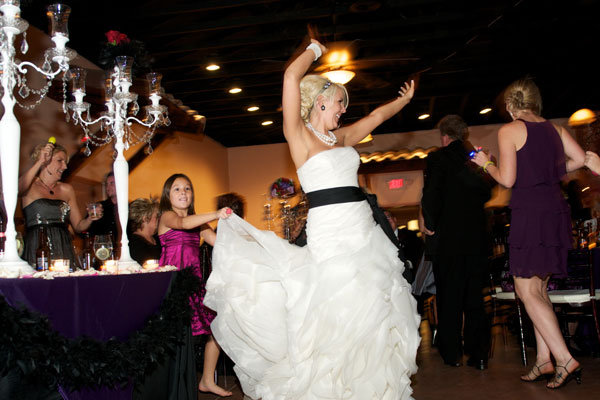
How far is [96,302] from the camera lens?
2264 mm

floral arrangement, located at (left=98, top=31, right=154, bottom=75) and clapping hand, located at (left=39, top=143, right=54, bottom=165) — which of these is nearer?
floral arrangement, located at (left=98, top=31, right=154, bottom=75)

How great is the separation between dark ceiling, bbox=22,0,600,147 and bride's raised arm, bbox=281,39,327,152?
2985mm

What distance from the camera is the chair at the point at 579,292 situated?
13.7 feet

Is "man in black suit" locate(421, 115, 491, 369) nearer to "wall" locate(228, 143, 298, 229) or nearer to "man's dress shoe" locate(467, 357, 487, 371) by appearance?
"man's dress shoe" locate(467, 357, 487, 371)

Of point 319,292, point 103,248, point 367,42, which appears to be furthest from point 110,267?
point 367,42

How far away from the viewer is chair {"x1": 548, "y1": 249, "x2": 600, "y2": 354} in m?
4.16

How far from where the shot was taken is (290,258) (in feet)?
9.46

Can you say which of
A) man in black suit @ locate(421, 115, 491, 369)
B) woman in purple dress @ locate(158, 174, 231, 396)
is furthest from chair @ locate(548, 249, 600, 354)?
woman in purple dress @ locate(158, 174, 231, 396)

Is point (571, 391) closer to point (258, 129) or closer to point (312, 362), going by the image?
point (312, 362)

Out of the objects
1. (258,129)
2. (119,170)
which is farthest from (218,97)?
(119,170)

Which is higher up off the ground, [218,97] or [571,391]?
[218,97]

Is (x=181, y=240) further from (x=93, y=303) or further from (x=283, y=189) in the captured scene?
(x=283, y=189)

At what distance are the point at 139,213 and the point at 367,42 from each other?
3.87 m

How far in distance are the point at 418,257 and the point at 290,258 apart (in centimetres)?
439
